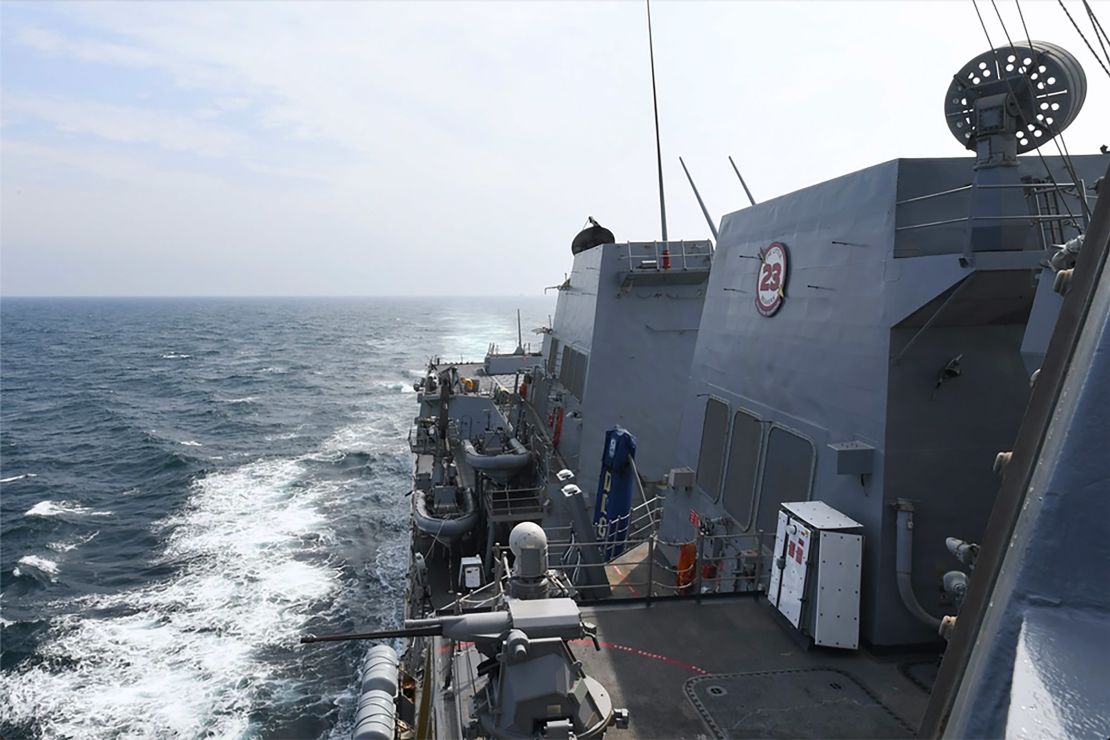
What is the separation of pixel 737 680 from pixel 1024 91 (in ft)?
18.7

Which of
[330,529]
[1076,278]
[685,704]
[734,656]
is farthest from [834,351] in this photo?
[330,529]

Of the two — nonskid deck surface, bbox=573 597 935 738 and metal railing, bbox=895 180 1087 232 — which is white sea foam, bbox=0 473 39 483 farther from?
metal railing, bbox=895 180 1087 232

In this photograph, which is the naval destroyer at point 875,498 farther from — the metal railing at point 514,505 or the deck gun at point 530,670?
the metal railing at point 514,505

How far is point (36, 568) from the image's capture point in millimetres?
21203

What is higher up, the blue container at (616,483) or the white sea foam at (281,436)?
the blue container at (616,483)

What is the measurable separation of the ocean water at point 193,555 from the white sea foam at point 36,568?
0.26 feet

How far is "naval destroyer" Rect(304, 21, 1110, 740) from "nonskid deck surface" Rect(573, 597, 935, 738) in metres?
0.03

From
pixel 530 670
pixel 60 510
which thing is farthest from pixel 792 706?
pixel 60 510

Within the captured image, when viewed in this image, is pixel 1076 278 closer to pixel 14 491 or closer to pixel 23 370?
pixel 14 491

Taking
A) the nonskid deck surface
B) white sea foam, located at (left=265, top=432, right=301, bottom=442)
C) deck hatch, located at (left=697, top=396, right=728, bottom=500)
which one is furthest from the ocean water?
the nonskid deck surface

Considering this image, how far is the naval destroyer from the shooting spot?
177 centimetres

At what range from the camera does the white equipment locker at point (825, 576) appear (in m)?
6.50

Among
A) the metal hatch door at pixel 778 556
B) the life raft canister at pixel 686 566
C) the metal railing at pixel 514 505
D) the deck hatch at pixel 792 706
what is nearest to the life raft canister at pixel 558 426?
the metal railing at pixel 514 505

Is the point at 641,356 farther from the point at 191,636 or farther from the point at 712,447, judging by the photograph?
the point at 191,636
